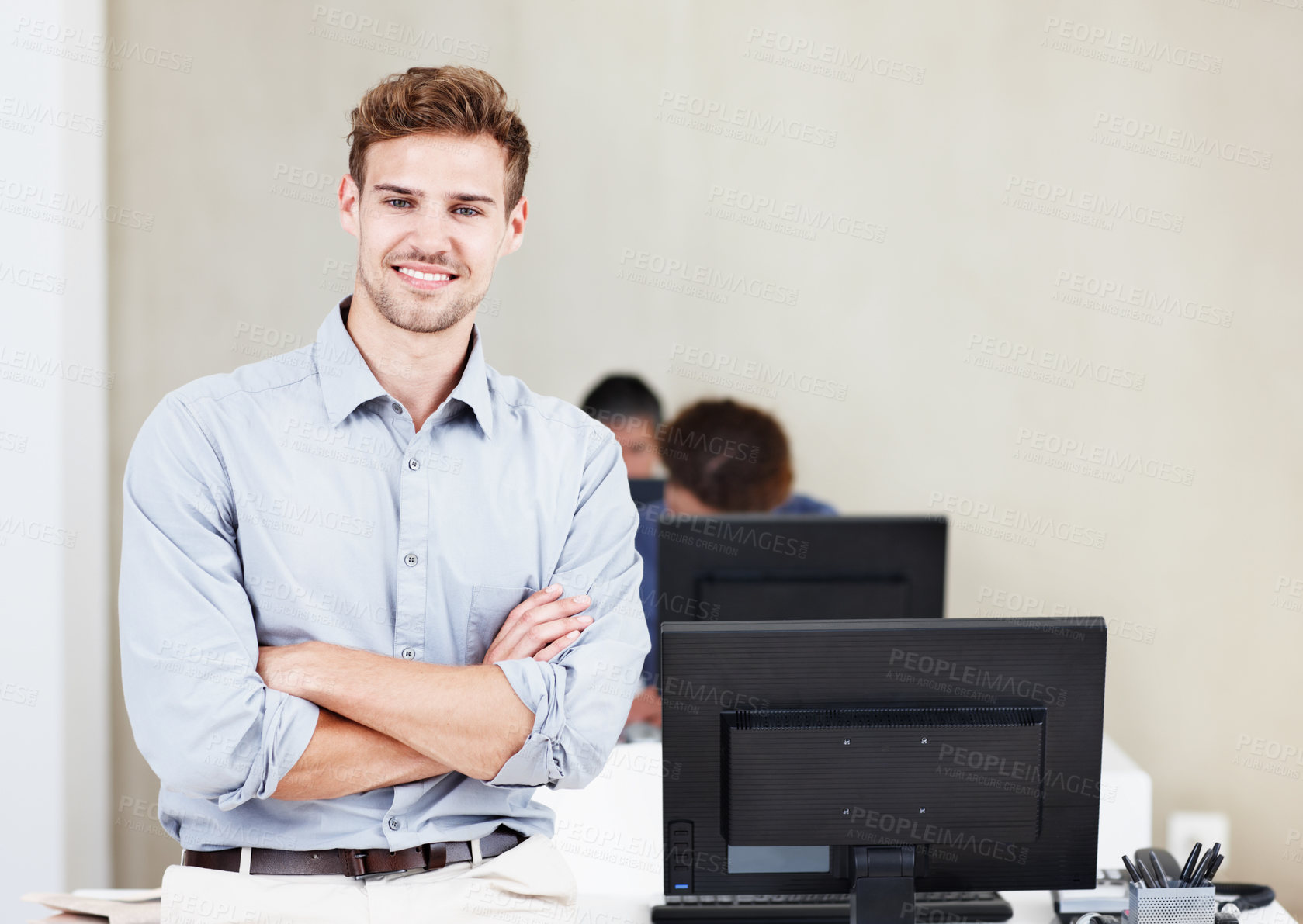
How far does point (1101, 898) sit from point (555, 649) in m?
1.09

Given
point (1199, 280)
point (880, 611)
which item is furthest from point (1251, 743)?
point (880, 611)

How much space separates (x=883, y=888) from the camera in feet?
5.57

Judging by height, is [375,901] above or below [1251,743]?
above

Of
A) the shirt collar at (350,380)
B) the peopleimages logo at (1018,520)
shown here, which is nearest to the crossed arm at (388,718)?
the shirt collar at (350,380)

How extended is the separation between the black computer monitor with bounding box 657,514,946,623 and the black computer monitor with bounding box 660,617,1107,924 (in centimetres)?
67

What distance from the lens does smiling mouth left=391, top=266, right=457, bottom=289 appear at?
5.99 ft

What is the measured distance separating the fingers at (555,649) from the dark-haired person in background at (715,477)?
140 centimetres

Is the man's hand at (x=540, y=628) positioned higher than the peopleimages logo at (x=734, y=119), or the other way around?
the peopleimages logo at (x=734, y=119)

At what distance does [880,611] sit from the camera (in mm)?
2395

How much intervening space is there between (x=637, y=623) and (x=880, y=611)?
69cm

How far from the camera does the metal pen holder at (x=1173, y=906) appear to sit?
1.78 meters

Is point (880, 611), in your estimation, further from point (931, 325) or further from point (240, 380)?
point (931, 325)

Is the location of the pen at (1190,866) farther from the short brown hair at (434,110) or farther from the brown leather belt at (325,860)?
the short brown hair at (434,110)

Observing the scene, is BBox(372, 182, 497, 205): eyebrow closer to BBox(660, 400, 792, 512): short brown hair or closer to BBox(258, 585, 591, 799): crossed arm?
BBox(258, 585, 591, 799): crossed arm
